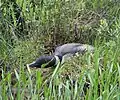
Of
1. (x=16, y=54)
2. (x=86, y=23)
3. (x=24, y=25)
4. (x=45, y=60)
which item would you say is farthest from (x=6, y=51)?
(x=86, y=23)

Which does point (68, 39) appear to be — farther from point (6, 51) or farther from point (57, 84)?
point (57, 84)

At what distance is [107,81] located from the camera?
74.9 inches

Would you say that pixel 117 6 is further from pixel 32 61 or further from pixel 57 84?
pixel 57 84

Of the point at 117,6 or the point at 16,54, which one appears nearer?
the point at 16,54

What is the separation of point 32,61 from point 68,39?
57 cm

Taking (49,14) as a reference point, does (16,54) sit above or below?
below

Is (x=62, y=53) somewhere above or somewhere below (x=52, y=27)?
below

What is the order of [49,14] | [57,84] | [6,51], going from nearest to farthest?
[57,84]
[6,51]
[49,14]

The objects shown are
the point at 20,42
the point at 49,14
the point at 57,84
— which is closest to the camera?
the point at 57,84

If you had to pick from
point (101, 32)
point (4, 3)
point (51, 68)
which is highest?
point (4, 3)

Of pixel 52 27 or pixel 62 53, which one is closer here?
pixel 62 53

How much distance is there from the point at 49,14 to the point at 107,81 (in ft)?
5.57

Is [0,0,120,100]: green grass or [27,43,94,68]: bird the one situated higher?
[0,0,120,100]: green grass

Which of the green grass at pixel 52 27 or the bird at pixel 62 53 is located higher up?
the green grass at pixel 52 27
